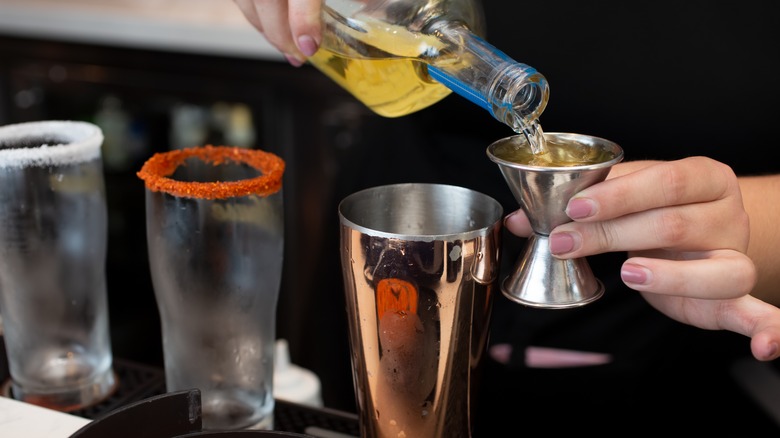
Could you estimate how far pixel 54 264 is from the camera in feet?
2.43

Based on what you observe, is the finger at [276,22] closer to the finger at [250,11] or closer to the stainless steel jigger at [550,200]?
the finger at [250,11]

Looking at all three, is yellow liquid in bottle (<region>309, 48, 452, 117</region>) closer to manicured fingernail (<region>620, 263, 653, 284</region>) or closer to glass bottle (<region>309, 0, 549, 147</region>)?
glass bottle (<region>309, 0, 549, 147</region>)

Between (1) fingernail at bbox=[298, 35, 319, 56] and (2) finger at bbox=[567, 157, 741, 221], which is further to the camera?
(1) fingernail at bbox=[298, 35, 319, 56]

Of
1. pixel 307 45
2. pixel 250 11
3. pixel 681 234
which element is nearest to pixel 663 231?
pixel 681 234

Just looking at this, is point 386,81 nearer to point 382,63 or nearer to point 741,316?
point 382,63

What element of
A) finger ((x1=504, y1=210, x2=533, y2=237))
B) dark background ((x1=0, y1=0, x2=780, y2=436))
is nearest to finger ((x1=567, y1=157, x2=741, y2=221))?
finger ((x1=504, y1=210, x2=533, y2=237))

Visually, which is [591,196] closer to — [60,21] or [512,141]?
[512,141]

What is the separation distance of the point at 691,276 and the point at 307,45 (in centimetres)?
40

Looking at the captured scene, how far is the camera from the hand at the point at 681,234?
59 centimetres

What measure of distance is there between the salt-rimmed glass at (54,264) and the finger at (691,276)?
462 mm

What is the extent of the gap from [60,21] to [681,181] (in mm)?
2074

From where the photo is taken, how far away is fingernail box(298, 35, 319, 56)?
2.58 feet

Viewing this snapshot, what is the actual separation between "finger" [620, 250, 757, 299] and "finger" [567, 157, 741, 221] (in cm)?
4

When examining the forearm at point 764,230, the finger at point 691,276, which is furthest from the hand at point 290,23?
the forearm at point 764,230
